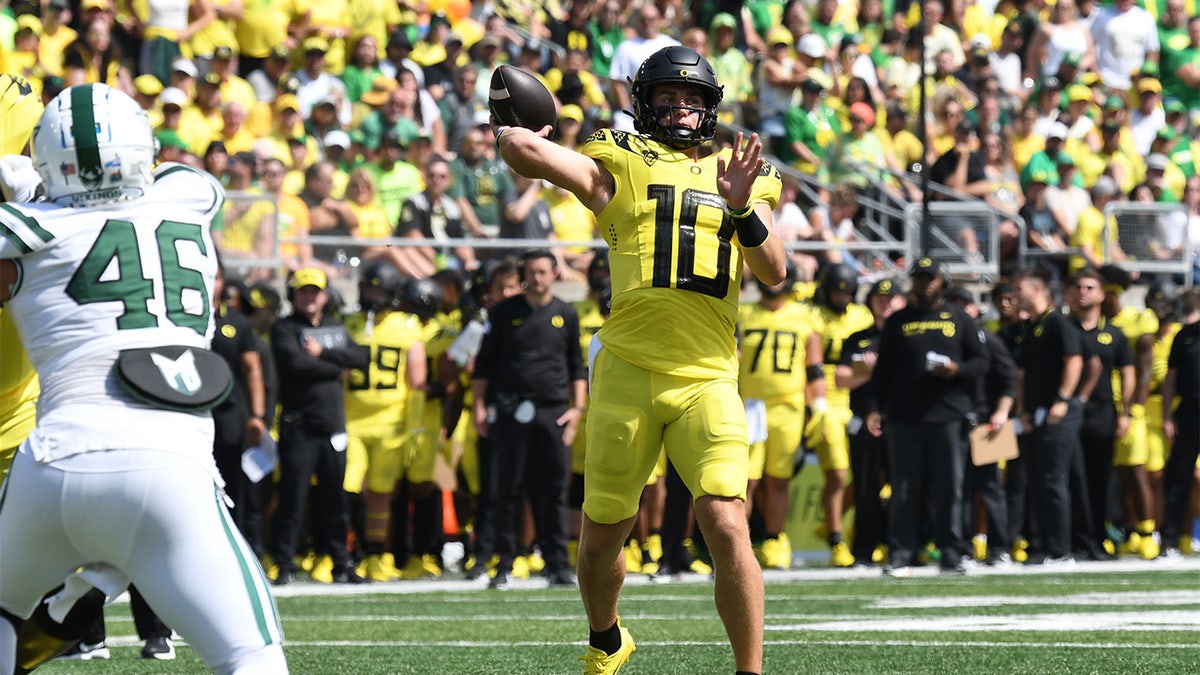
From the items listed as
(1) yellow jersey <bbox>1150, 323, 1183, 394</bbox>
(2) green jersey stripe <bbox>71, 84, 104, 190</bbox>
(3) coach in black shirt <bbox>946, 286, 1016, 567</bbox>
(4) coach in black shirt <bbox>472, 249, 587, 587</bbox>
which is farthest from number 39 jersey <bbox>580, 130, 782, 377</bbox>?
(1) yellow jersey <bbox>1150, 323, 1183, 394</bbox>

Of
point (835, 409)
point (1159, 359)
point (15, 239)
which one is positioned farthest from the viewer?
point (1159, 359)

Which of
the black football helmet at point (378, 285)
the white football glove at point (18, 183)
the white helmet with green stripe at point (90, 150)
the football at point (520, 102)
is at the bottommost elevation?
the black football helmet at point (378, 285)

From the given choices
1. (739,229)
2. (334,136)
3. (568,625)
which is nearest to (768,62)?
(334,136)

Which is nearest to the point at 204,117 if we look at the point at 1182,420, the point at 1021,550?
the point at 1021,550

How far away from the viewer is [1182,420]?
532 inches

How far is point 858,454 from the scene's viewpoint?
41.3 feet

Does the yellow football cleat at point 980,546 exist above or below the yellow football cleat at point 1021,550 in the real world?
below

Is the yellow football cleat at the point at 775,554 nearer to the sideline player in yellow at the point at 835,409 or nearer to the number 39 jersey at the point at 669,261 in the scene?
the sideline player in yellow at the point at 835,409

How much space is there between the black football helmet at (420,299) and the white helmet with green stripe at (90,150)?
25.7 ft

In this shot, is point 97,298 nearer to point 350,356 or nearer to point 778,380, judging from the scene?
point 350,356

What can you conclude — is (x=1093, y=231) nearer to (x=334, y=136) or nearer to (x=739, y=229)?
(x=334, y=136)

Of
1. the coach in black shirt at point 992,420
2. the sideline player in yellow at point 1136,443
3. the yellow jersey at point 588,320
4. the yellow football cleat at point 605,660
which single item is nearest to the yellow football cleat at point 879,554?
the coach in black shirt at point 992,420

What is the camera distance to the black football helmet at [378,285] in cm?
1204

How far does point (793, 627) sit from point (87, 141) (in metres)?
4.66
